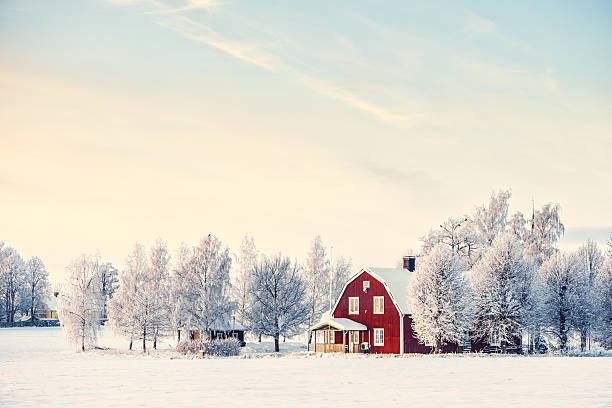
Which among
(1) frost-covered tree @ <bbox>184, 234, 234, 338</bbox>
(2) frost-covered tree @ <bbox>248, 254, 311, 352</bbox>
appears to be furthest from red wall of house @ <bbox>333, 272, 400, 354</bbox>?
(1) frost-covered tree @ <bbox>184, 234, 234, 338</bbox>

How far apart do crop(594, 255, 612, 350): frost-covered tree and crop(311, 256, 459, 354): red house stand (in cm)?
1410

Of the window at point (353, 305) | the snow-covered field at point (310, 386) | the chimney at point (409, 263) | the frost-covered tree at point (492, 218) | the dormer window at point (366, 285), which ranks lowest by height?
the snow-covered field at point (310, 386)

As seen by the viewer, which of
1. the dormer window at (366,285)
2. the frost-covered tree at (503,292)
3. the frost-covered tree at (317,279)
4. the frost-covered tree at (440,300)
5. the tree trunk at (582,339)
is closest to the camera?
the frost-covered tree at (440,300)

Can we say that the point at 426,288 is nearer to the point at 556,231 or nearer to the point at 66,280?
the point at 556,231

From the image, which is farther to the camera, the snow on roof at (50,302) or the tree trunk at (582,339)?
the snow on roof at (50,302)

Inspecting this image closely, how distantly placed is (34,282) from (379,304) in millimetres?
89009

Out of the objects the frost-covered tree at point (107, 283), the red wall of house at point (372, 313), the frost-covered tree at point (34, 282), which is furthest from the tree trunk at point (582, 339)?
the frost-covered tree at point (34, 282)

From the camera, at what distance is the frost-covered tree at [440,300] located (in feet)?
179

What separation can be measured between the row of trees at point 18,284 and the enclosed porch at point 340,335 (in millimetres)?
72082

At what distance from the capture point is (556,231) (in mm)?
77250

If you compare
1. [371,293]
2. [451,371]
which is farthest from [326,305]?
[451,371]

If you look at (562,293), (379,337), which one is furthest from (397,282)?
(562,293)

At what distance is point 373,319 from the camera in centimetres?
5947

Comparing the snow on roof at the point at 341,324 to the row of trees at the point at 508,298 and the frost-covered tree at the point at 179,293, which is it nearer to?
the row of trees at the point at 508,298
